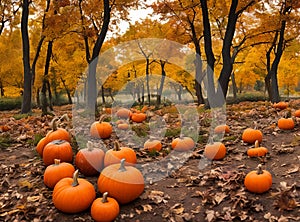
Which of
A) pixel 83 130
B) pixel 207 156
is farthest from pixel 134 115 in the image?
pixel 207 156

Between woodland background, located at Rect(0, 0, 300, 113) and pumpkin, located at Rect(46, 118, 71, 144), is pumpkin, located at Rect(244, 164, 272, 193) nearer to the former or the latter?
pumpkin, located at Rect(46, 118, 71, 144)

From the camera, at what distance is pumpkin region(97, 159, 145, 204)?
3.45 meters

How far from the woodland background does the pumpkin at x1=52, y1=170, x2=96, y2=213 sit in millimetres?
8899

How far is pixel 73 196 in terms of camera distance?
3287 mm

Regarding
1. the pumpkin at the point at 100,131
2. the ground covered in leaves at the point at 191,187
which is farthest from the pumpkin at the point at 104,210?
the pumpkin at the point at 100,131

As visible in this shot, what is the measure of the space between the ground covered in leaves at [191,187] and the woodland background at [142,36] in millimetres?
7046

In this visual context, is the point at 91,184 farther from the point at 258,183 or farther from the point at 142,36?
the point at 142,36

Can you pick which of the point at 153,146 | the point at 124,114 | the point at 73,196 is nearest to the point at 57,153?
the point at 73,196

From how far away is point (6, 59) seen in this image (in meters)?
23.7

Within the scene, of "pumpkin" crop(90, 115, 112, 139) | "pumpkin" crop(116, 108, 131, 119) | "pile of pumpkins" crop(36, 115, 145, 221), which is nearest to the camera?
"pile of pumpkins" crop(36, 115, 145, 221)

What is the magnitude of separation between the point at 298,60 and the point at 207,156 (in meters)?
23.9

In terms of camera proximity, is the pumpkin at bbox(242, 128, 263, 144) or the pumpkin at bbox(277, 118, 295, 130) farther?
the pumpkin at bbox(277, 118, 295, 130)

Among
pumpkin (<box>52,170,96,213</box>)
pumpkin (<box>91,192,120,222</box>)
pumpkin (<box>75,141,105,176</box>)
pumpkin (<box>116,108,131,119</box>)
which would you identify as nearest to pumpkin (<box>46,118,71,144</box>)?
pumpkin (<box>75,141,105,176</box>)

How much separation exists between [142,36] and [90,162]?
23794 millimetres
